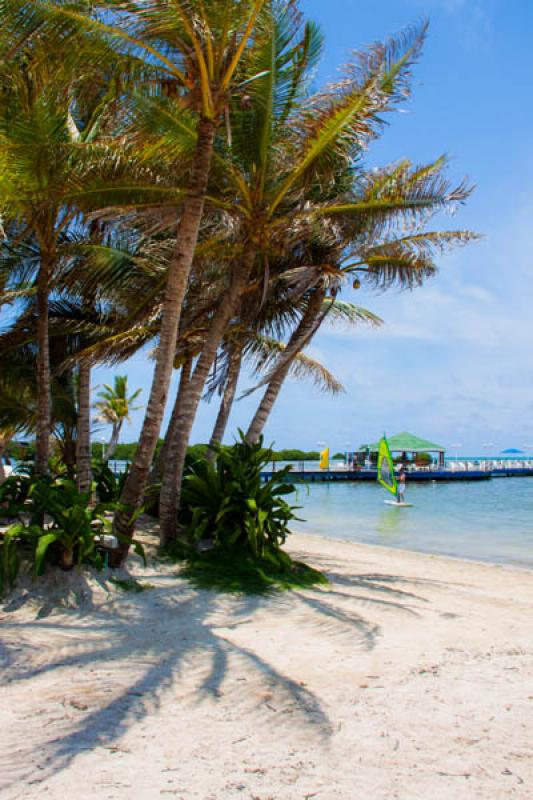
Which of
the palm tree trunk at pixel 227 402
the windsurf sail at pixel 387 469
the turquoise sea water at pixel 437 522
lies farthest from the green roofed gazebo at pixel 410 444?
the palm tree trunk at pixel 227 402

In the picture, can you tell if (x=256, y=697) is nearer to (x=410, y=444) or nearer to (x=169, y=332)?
(x=169, y=332)

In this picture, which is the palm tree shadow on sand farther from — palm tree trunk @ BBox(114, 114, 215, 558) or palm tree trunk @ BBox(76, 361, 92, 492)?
palm tree trunk @ BBox(76, 361, 92, 492)

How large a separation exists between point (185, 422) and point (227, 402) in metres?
2.92

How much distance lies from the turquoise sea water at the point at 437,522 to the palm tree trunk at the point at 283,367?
1.42m

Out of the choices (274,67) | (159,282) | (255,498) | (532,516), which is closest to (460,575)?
(255,498)

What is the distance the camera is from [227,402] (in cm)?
1208

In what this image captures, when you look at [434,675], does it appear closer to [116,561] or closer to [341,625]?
[341,625]

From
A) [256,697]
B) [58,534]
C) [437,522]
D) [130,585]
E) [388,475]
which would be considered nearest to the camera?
[256,697]

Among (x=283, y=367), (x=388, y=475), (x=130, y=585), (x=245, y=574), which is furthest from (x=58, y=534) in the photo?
(x=388, y=475)

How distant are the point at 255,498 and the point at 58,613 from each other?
10.8ft

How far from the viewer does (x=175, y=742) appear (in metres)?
3.51

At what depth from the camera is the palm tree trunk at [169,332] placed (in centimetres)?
720

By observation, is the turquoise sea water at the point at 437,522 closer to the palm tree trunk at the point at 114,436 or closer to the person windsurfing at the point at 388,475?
the person windsurfing at the point at 388,475

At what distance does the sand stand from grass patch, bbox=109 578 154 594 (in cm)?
10
